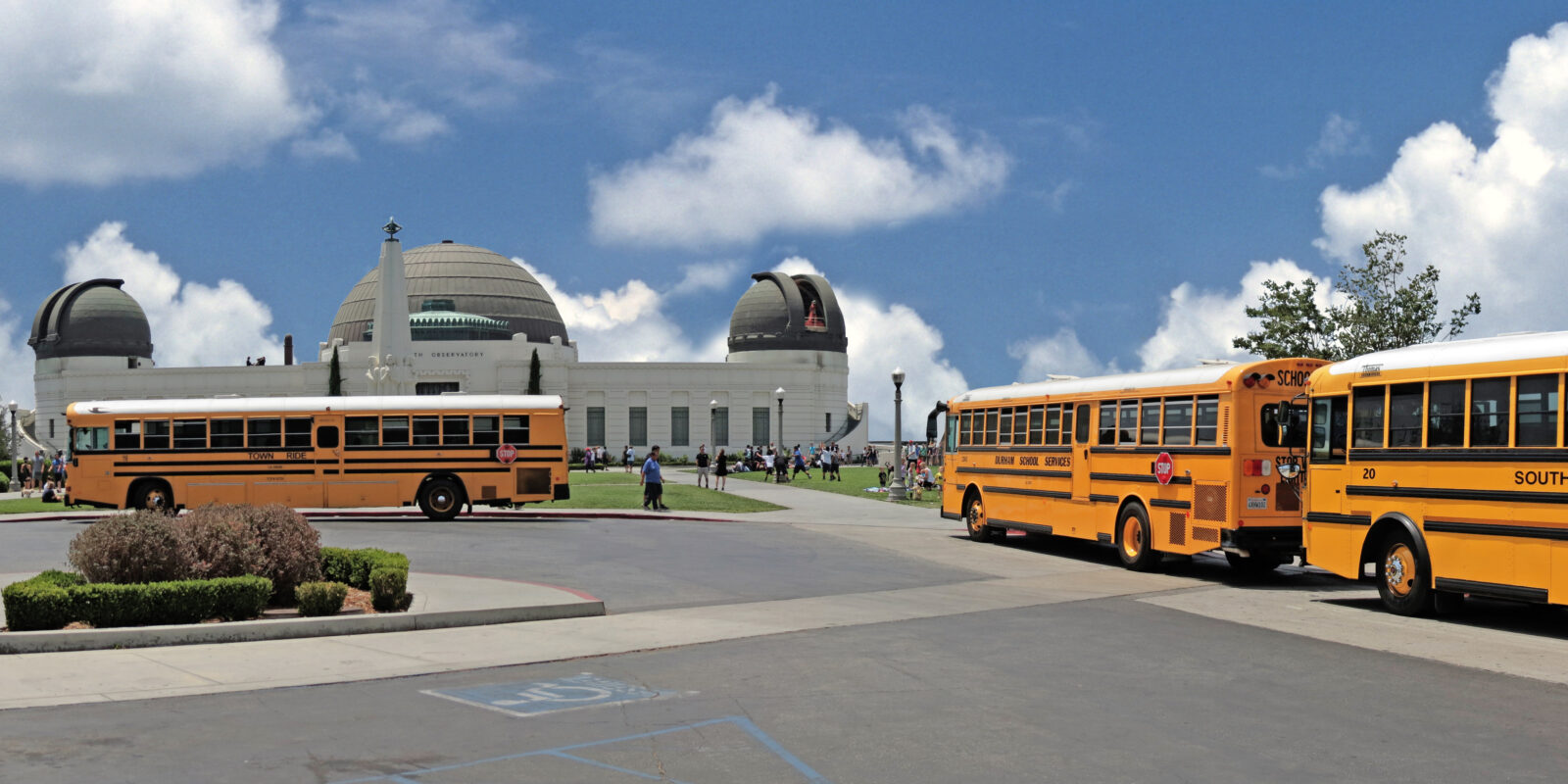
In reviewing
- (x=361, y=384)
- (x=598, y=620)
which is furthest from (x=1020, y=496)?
(x=361, y=384)

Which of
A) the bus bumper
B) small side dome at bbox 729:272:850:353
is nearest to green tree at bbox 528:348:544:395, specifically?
small side dome at bbox 729:272:850:353

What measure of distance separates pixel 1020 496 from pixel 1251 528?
6.79 meters

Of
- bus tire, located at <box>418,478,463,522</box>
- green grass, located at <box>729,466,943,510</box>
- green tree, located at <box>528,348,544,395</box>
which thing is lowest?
green grass, located at <box>729,466,943,510</box>

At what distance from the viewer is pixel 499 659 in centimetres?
1177

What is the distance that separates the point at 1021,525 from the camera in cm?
2550

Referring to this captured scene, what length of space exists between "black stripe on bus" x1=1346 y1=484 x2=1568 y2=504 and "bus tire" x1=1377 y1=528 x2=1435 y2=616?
0.52m

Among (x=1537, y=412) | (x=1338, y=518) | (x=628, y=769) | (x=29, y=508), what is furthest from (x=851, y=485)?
(x=628, y=769)

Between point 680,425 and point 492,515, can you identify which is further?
point 680,425

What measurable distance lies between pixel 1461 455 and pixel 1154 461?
619 centimetres

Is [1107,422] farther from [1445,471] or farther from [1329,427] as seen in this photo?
[1445,471]

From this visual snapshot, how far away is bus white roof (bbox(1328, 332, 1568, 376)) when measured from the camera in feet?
46.2

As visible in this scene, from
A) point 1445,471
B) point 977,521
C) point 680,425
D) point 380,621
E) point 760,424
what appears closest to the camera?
point 380,621

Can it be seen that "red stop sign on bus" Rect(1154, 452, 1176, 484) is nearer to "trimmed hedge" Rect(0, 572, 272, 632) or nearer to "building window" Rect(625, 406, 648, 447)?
"trimmed hedge" Rect(0, 572, 272, 632)

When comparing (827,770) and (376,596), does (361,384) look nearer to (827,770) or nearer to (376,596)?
(376,596)
